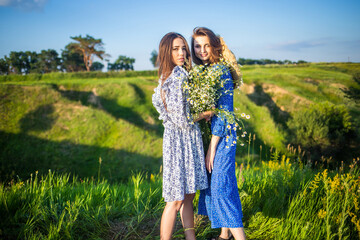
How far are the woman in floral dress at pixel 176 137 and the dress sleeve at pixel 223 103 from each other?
0.13 m

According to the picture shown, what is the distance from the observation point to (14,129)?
13891mm

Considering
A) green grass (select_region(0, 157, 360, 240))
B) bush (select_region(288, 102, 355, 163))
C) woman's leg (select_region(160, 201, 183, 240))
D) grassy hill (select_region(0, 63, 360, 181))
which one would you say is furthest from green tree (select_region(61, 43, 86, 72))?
woman's leg (select_region(160, 201, 183, 240))

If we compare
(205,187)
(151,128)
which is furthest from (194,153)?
(151,128)

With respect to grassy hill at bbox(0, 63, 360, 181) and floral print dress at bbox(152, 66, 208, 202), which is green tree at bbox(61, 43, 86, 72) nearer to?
grassy hill at bbox(0, 63, 360, 181)

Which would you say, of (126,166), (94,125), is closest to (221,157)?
Answer: (126,166)

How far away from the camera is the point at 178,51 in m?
2.76

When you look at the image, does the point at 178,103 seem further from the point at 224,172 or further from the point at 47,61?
the point at 47,61

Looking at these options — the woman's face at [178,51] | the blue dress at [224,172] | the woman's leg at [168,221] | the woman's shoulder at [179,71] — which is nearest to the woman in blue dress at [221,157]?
the blue dress at [224,172]

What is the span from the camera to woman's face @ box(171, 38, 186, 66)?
2744 millimetres

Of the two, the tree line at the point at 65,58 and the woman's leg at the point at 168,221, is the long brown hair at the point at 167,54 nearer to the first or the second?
the woman's leg at the point at 168,221

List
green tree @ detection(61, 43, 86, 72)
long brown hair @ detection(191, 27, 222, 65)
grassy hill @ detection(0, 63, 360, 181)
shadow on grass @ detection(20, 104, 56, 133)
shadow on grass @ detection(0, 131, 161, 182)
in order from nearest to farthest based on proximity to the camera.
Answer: long brown hair @ detection(191, 27, 222, 65) → shadow on grass @ detection(0, 131, 161, 182) → grassy hill @ detection(0, 63, 360, 181) → shadow on grass @ detection(20, 104, 56, 133) → green tree @ detection(61, 43, 86, 72)

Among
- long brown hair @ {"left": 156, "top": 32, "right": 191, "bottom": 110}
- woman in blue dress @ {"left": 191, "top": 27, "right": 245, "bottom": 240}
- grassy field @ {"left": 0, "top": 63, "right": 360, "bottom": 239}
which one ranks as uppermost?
long brown hair @ {"left": 156, "top": 32, "right": 191, "bottom": 110}

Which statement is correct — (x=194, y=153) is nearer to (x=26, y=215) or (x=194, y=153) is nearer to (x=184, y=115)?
(x=184, y=115)

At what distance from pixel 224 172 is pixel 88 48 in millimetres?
44260
